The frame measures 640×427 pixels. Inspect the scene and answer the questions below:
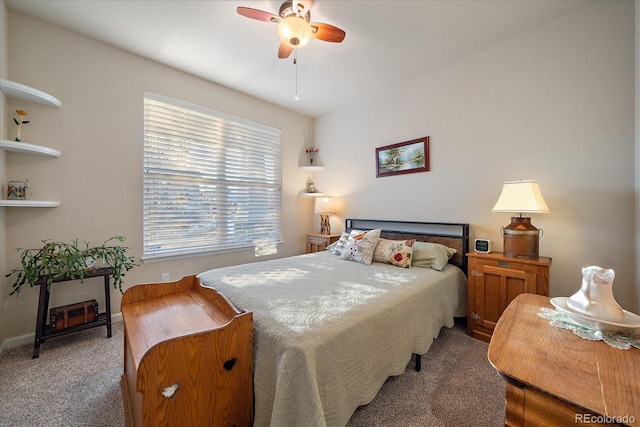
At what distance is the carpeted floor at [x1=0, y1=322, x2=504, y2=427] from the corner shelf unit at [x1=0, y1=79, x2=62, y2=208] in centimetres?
123

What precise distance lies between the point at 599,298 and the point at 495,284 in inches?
51.8

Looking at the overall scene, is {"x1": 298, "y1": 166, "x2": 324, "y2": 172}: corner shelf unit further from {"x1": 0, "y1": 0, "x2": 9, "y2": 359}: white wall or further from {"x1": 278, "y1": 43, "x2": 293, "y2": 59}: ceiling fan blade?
{"x1": 0, "y1": 0, "x2": 9, "y2": 359}: white wall

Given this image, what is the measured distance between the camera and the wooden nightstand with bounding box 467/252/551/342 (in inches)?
77.3

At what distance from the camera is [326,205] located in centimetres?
396

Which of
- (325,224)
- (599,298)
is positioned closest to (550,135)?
(599,298)

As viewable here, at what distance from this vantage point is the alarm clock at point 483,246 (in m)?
2.37

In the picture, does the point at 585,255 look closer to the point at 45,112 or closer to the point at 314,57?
the point at 314,57

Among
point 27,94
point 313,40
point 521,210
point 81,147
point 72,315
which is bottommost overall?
point 72,315

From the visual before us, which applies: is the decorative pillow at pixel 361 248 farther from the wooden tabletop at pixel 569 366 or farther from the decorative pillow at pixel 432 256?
the wooden tabletop at pixel 569 366

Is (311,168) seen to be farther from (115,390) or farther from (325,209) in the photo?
(115,390)

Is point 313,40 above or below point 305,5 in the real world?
above

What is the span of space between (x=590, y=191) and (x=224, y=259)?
391 centimetres

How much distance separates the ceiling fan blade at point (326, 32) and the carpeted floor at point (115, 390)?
8.56 ft

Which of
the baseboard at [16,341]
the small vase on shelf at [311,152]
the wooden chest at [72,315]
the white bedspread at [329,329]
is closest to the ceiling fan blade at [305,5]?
the white bedspread at [329,329]
